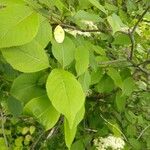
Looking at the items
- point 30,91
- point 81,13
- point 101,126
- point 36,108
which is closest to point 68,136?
point 36,108

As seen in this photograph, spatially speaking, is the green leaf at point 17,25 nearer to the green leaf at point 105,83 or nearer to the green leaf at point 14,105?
the green leaf at point 14,105

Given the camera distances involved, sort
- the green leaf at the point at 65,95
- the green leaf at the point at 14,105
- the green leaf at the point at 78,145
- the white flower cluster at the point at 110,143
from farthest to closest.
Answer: the green leaf at the point at 78,145, the white flower cluster at the point at 110,143, the green leaf at the point at 14,105, the green leaf at the point at 65,95

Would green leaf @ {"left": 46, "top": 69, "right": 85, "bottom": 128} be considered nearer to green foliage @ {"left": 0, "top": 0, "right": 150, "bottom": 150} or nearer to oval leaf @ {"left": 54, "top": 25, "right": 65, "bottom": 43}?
green foliage @ {"left": 0, "top": 0, "right": 150, "bottom": 150}

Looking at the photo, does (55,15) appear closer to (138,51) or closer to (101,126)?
(138,51)

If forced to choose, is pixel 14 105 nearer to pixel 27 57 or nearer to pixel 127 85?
pixel 127 85

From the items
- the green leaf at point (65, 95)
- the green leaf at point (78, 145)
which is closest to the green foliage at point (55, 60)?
the green leaf at point (65, 95)

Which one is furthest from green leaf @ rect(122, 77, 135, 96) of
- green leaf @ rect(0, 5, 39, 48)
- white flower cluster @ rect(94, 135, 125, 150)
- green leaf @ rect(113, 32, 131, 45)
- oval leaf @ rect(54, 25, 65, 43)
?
green leaf @ rect(0, 5, 39, 48)
